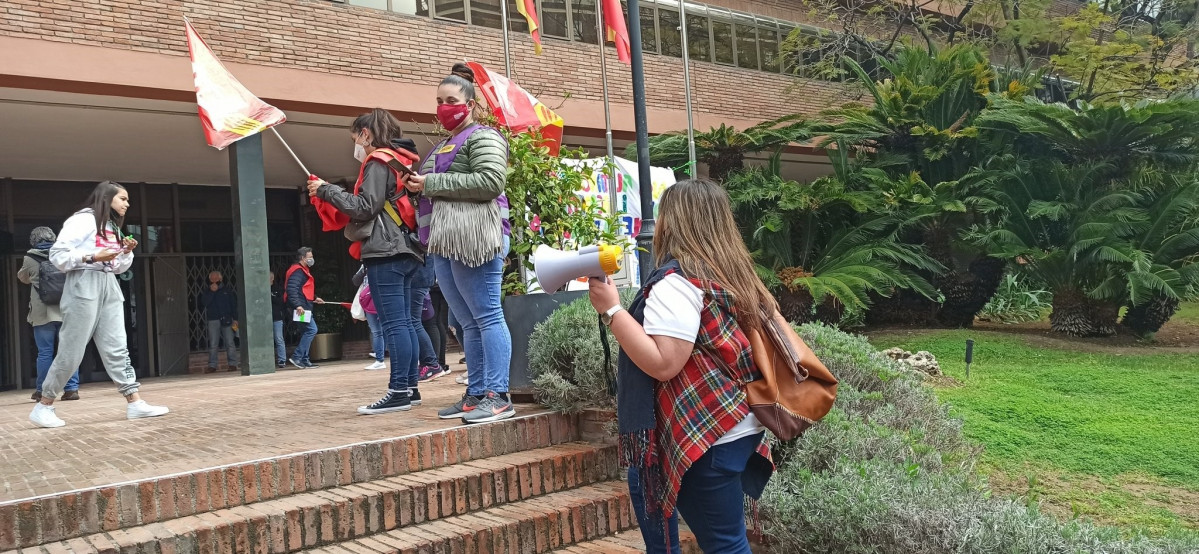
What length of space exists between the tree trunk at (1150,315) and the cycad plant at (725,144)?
5.47m

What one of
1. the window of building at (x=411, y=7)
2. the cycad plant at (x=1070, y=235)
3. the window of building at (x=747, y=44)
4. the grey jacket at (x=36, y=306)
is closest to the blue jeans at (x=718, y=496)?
the grey jacket at (x=36, y=306)

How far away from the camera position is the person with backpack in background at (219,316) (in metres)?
16.1

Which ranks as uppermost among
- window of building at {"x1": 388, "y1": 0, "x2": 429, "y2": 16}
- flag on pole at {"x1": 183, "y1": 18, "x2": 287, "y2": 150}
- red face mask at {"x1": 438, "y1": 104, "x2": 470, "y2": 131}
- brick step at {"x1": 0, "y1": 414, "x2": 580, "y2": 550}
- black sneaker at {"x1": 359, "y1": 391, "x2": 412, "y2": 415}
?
window of building at {"x1": 388, "y1": 0, "x2": 429, "y2": 16}

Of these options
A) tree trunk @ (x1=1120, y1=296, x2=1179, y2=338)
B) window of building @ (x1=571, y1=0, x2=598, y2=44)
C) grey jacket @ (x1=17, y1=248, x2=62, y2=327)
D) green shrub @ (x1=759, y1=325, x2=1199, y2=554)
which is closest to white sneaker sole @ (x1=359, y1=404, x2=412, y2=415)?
green shrub @ (x1=759, y1=325, x2=1199, y2=554)

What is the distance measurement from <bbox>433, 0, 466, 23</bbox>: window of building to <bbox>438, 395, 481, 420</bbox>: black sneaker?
35.3 feet

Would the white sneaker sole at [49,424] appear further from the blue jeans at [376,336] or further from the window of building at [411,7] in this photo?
the window of building at [411,7]

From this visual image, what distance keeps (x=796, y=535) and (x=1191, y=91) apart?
17.2 metres

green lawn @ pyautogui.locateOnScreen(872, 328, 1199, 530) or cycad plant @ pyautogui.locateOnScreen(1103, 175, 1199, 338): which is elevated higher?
cycad plant @ pyautogui.locateOnScreen(1103, 175, 1199, 338)

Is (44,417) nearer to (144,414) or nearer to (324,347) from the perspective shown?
(144,414)

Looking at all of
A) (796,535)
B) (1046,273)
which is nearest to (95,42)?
(796,535)

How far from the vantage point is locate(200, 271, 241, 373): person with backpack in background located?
52.9 feet

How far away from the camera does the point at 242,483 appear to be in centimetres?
389

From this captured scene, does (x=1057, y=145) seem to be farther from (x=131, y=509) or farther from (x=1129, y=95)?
(x=131, y=509)

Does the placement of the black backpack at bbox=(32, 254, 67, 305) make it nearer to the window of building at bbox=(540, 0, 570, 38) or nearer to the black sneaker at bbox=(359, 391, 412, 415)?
the black sneaker at bbox=(359, 391, 412, 415)
